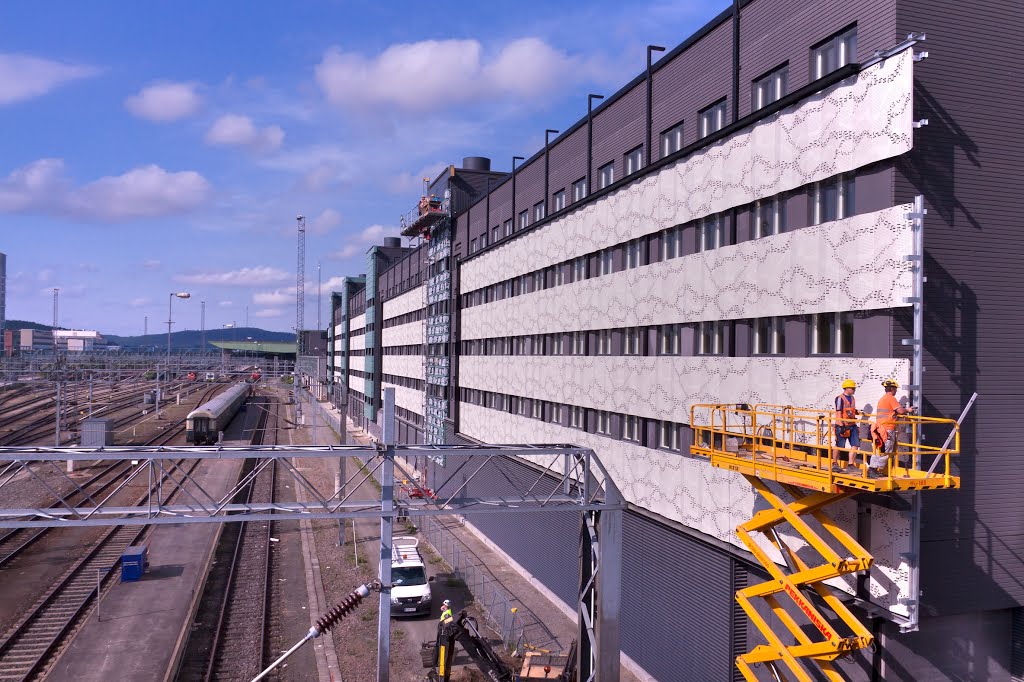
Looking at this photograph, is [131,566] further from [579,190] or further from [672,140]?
[672,140]

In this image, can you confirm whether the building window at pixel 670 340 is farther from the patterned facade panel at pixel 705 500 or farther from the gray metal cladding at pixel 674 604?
the gray metal cladding at pixel 674 604

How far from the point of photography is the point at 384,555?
16.5 metres

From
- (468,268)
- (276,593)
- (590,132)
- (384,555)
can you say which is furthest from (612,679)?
(468,268)

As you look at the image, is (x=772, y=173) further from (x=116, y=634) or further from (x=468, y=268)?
(x=468, y=268)

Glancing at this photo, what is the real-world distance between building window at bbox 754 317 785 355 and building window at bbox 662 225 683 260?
357cm

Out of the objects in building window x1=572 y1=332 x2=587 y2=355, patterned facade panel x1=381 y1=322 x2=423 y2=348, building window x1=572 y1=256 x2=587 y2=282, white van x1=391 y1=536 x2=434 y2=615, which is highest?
building window x1=572 y1=256 x2=587 y2=282

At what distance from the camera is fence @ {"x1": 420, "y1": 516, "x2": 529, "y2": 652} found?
20.8 meters

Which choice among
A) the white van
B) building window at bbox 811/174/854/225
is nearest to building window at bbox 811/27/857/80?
building window at bbox 811/174/854/225

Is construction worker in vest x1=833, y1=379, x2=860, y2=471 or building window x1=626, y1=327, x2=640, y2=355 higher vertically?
building window x1=626, y1=327, x2=640, y2=355

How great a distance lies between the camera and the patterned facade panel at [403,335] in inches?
1828

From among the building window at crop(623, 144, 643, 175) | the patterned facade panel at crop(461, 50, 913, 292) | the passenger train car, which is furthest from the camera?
the passenger train car

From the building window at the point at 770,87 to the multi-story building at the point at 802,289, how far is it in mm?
46

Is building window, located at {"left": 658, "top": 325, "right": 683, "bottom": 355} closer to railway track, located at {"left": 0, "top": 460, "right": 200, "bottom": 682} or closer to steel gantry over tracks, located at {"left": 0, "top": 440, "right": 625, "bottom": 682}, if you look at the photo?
steel gantry over tracks, located at {"left": 0, "top": 440, "right": 625, "bottom": 682}

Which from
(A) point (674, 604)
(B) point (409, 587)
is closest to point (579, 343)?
(A) point (674, 604)
